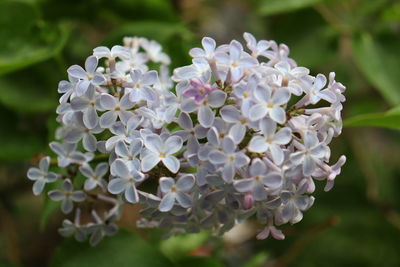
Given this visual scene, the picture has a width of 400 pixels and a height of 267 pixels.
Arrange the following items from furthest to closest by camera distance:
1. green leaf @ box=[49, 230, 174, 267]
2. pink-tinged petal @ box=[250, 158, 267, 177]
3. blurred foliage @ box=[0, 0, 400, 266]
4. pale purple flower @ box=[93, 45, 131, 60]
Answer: blurred foliage @ box=[0, 0, 400, 266] → green leaf @ box=[49, 230, 174, 267] → pale purple flower @ box=[93, 45, 131, 60] → pink-tinged petal @ box=[250, 158, 267, 177]

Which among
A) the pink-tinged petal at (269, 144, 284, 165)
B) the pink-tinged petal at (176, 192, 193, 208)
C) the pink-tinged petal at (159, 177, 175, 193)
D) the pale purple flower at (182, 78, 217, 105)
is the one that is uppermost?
the pale purple flower at (182, 78, 217, 105)

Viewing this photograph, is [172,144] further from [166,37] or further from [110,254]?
[166,37]

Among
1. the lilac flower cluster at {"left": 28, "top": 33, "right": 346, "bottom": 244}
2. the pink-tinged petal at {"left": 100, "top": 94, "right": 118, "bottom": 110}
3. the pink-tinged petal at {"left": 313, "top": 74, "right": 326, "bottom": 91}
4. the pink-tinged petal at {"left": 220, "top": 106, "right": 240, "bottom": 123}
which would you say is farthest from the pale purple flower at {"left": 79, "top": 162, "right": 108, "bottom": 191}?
the pink-tinged petal at {"left": 313, "top": 74, "right": 326, "bottom": 91}

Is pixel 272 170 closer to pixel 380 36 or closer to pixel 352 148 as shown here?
pixel 380 36

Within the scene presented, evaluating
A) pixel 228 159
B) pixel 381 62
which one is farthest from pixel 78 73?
pixel 381 62

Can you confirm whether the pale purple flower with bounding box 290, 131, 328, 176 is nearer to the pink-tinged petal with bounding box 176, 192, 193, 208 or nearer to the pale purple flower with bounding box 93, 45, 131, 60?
the pink-tinged petal with bounding box 176, 192, 193, 208
